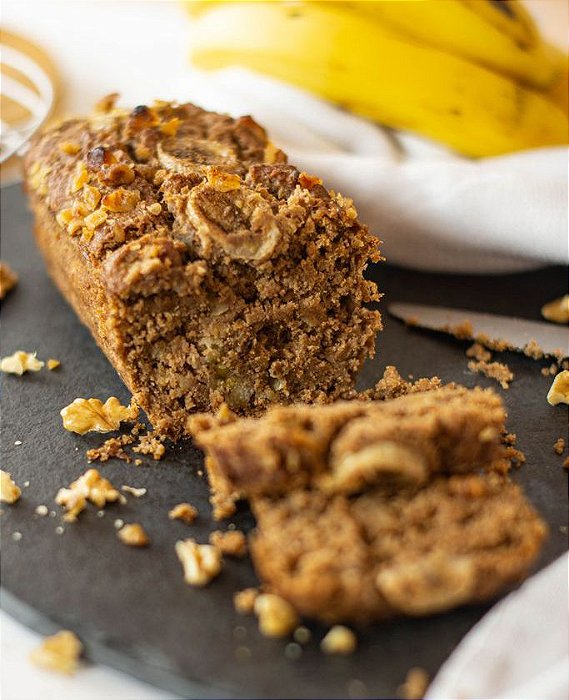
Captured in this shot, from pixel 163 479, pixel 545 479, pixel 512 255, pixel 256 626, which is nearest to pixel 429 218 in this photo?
pixel 512 255

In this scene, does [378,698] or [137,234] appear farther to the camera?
[137,234]

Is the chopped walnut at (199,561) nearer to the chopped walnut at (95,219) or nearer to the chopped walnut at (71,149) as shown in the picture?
the chopped walnut at (95,219)

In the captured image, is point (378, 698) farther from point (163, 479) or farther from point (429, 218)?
point (429, 218)

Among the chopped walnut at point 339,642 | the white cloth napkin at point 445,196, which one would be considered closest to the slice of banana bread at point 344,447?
the chopped walnut at point 339,642

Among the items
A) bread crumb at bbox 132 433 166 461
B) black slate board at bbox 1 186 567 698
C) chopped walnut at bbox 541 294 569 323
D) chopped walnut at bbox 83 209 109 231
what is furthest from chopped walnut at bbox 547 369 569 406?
chopped walnut at bbox 83 209 109 231

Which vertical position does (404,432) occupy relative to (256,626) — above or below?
above

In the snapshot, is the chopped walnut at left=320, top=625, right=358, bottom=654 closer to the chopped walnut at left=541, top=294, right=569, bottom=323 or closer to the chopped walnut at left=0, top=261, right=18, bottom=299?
the chopped walnut at left=541, top=294, right=569, bottom=323
